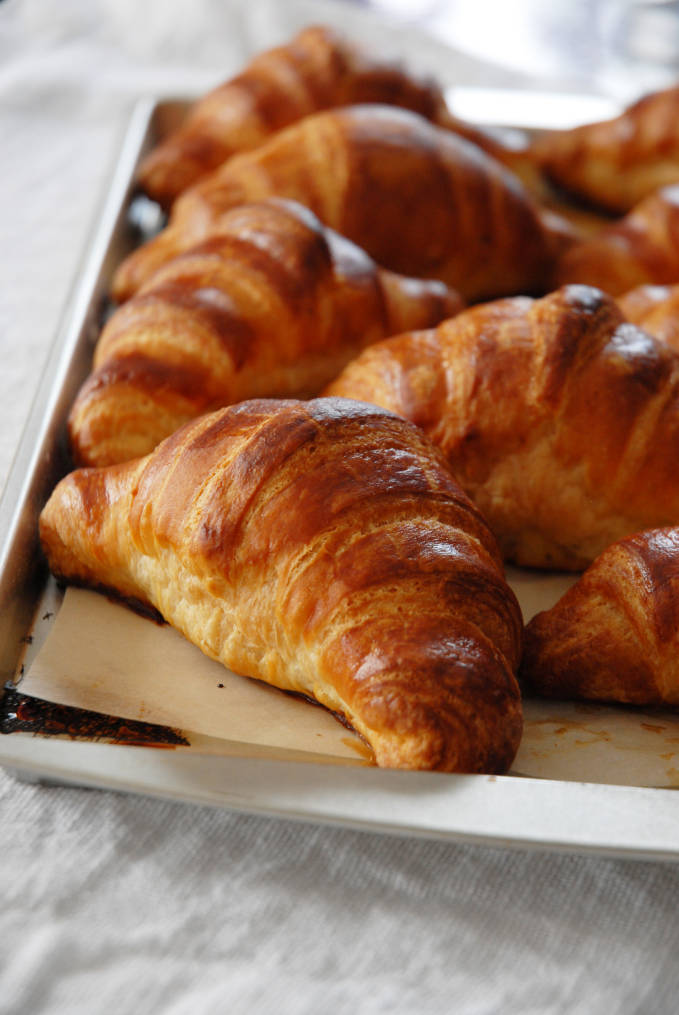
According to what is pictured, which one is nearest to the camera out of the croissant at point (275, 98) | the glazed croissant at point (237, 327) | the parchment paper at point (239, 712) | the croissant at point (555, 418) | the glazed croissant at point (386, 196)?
the parchment paper at point (239, 712)

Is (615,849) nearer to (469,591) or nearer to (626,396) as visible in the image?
(469,591)

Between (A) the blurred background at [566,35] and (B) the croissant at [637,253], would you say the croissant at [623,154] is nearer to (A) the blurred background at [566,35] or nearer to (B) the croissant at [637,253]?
(B) the croissant at [637,253]

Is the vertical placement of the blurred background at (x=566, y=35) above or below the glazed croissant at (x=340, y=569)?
below

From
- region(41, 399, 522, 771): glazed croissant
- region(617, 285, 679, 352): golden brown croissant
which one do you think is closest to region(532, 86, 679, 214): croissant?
region(617, 285, 679, 352): golden brown croissant

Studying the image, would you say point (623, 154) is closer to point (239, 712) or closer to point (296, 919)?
point (239, 712)

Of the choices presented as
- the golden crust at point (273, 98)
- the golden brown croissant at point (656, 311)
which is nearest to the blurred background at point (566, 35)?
the golden crust at point (273, 98)

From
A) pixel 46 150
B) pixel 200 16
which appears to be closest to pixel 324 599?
pixel 46 150

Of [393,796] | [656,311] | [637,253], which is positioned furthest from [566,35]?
[393,796]
